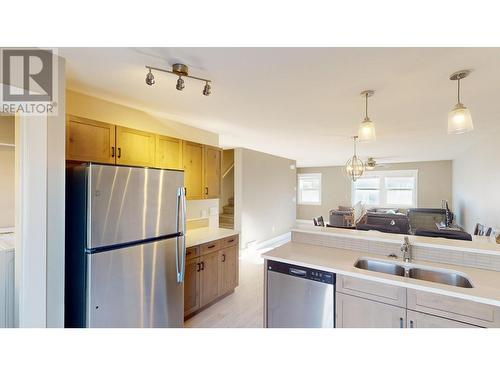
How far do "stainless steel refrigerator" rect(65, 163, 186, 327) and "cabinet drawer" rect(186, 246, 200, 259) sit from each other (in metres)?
0.35

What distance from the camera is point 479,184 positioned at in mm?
4691

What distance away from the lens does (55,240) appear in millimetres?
1530

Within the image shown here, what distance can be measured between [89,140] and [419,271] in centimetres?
297

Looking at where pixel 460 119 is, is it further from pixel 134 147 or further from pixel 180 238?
pixel 134 147

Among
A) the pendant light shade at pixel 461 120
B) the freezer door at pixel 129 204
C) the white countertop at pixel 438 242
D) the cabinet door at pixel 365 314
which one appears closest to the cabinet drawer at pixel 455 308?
the cabinet door at pixel 365 314

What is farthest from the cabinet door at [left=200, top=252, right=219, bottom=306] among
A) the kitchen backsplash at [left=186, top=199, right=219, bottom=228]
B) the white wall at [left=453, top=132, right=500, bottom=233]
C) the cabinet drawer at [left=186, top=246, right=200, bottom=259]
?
the white wall at [left=453, top=132, right=500, bottom=233]

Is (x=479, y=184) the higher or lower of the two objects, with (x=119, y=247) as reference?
higher

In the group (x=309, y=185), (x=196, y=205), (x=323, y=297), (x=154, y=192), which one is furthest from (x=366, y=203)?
(x=154, y=192)

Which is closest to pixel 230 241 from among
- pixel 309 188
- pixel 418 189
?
pixel 309 188

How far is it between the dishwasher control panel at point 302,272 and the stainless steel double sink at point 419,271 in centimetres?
34

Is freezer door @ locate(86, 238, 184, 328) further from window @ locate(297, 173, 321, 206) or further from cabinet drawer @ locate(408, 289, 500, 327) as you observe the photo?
window @ locate(297, 173, 321, 206)

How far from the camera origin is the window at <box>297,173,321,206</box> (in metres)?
9.48

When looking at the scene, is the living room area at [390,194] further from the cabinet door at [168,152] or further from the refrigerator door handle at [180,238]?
the refrigerator door handle at [180,238]
